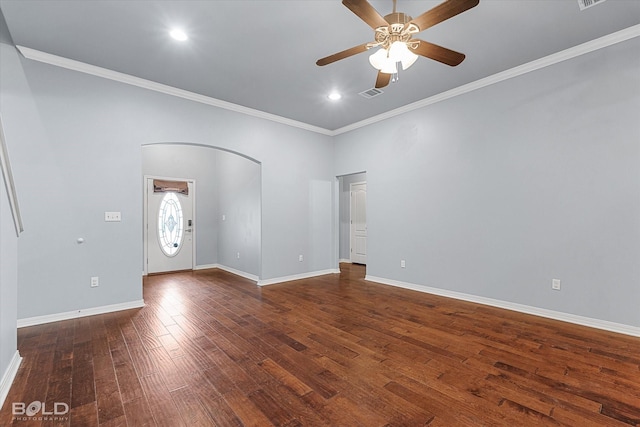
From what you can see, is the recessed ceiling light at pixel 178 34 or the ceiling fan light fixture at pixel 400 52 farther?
the recessed ceiling light at pixel 178 34

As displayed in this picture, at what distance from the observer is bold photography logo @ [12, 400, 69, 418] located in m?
1.80

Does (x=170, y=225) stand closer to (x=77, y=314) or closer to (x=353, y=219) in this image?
(x=77, y=314)

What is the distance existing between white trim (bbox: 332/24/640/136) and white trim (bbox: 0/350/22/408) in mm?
5674

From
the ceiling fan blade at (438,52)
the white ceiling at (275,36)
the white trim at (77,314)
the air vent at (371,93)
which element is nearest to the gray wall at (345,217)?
the air vent at (371,93)

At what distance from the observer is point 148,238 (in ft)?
21.5

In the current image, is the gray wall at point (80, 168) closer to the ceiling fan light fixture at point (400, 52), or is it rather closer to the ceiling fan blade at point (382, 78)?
the ceiling fan blade at point (382, 78)

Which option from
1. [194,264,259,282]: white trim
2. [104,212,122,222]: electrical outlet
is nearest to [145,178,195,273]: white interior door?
[194,264,259,282]: white trim

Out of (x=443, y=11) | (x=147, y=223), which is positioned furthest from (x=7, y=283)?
(x=147, y=223)

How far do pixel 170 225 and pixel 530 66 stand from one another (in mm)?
7419

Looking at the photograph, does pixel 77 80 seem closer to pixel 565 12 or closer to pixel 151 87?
pixel 151 87

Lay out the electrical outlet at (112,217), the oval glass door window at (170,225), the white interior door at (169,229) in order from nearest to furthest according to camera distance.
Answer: the electrical outlet at (112,217) < the white interior door at (169,229) < the oval glass door window at (170,225)

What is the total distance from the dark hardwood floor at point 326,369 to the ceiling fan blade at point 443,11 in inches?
107

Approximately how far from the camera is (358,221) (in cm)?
798

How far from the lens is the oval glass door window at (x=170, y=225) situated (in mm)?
6723
